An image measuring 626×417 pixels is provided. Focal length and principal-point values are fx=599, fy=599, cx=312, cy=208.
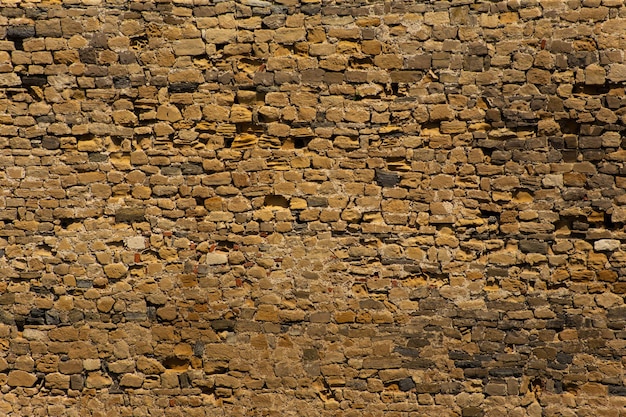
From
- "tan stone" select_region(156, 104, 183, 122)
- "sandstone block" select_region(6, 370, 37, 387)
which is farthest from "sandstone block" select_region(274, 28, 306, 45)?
"sandstone block" select_region(6, 370, 37, 387)

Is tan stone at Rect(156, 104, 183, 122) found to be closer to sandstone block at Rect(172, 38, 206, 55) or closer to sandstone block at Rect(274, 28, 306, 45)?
sandstone block at Rect(172, 38, 206, 55)

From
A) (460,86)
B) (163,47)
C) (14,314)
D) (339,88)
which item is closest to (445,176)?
(460,86)

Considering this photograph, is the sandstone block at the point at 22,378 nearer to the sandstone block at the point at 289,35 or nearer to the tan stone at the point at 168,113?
the tan stone at the point at 168,113

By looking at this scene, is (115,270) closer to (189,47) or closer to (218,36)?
(189,47)

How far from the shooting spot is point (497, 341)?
15.1 feet

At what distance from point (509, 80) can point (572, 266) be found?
4.86ft

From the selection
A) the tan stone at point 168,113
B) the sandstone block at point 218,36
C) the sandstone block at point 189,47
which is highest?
the sandstone block at point 218,36

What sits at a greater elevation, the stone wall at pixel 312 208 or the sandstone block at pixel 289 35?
the sandstone block at pixel 289 35

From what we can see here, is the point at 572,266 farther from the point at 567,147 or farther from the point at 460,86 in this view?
the point at 460,86

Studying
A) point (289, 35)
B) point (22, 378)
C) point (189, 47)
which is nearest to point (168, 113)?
point (189, 47)

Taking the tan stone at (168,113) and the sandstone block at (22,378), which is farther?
the sandstone block at (22,378)

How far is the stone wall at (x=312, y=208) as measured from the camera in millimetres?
4441

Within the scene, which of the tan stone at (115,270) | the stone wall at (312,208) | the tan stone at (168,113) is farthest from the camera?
the tan stone at (115,270)

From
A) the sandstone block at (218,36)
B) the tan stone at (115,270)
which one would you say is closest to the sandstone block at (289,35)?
the sandstone block at (218,36)
